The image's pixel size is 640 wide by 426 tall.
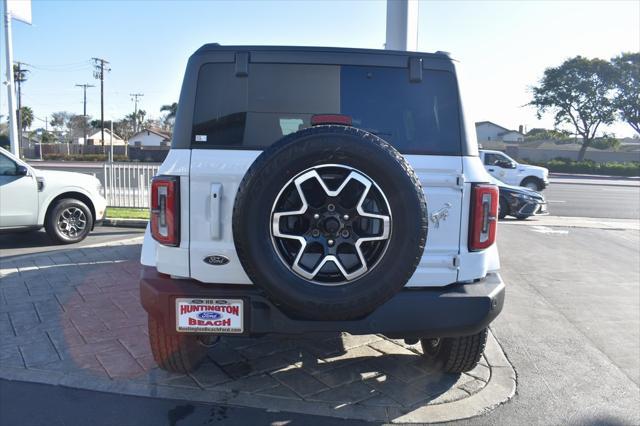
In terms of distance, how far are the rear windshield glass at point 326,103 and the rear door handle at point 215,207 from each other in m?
0.32

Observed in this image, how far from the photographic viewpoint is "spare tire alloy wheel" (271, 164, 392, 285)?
8.64ft

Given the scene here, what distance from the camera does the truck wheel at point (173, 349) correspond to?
3.38 metres

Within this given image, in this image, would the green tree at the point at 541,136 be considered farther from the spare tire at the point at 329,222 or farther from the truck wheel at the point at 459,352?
the spare tire at the point at 329,222

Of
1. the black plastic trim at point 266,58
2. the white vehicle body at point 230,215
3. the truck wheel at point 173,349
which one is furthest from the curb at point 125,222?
the black plastic trim at point 266,58

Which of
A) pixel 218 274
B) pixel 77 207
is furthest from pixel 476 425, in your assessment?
pixel 77 207

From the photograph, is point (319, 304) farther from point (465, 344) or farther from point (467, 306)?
point (465, 344)

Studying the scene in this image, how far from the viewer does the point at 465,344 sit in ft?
11.5

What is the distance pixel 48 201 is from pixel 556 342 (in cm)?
712

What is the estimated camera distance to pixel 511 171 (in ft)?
60.1

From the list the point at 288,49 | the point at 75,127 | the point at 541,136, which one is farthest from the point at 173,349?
the point at 75,127

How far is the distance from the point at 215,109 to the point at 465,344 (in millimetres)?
2249

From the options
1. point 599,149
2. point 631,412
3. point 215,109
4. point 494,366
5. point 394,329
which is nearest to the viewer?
point 394,329

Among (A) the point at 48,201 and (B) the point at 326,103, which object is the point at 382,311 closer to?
(B) the point at 326,103

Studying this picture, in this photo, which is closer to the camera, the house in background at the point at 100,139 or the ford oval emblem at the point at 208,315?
the ford oval emblem at the point at 208,315
